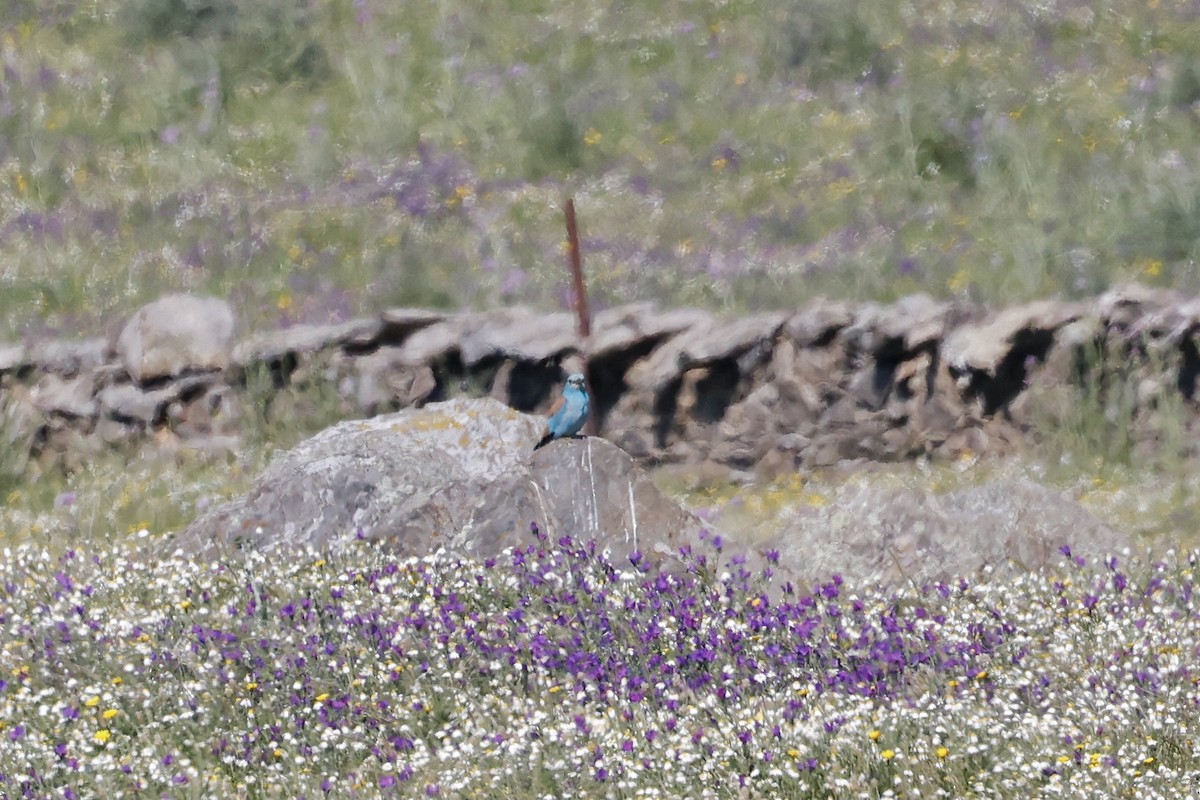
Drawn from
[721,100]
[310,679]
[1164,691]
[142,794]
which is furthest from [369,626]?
[721,100]

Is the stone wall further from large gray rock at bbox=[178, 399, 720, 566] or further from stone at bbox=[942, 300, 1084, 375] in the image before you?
large gray rock at bbox=[178, 399, 720, 566]

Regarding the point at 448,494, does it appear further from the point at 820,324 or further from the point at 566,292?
the point at 566,292

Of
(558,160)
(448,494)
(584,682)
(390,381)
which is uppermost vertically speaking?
(558,160)

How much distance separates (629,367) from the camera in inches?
366

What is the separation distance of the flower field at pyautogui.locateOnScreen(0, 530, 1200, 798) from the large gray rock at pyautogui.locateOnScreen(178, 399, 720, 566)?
430mm

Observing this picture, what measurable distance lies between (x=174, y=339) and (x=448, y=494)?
11.7 ft

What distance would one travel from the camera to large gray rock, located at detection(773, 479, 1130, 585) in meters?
6.66

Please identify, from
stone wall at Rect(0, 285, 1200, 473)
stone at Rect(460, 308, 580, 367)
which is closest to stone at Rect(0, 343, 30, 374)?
stone wall at Rect(0, 285, 1200, 473)

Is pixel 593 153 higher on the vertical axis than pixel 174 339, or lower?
higher

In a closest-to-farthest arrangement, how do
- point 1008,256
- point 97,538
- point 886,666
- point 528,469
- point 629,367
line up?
point 886,666 → point 528,469 → point 97,538 → point 629,367 → point 1008,256

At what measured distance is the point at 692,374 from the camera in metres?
9.15

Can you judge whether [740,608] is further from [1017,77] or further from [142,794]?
[1017,77]

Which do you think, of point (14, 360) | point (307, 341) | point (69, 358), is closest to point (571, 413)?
point (307, 341)

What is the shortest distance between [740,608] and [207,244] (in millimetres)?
8125
